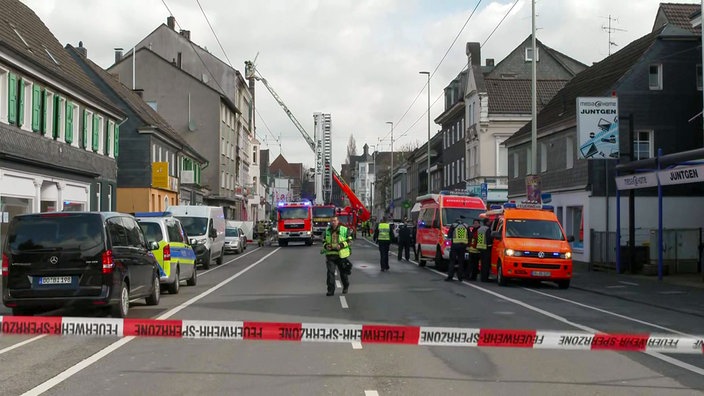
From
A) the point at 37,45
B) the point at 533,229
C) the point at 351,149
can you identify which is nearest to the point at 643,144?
the point at 533,229

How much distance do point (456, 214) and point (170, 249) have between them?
12.3 meters

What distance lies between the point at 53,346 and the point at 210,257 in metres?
19.1

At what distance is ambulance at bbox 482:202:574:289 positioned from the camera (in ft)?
68.2

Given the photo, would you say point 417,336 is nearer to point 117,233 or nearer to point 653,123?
point 117,233

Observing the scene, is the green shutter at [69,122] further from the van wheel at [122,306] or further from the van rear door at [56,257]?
the van wheel at [122,306]

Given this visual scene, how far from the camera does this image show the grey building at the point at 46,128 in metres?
25.0

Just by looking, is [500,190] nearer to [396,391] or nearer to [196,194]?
[196,194]

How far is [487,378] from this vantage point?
8344mm

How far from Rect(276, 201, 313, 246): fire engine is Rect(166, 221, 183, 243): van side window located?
101 ft

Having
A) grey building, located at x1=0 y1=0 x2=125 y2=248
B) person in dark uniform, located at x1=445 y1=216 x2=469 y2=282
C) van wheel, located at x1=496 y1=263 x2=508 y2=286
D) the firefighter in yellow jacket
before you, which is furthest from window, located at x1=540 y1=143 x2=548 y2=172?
the firefighter in yellow jacket

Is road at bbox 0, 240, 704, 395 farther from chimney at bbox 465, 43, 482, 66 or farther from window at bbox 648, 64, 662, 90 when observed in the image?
chimney at bbox 465, 43, 482, 66

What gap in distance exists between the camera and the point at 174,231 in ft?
64.2

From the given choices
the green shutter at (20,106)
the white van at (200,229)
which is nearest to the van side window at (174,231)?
the white van at (200,229)

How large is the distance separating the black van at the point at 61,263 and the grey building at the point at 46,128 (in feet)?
40.7
